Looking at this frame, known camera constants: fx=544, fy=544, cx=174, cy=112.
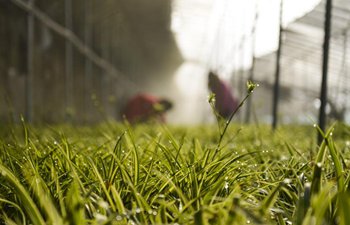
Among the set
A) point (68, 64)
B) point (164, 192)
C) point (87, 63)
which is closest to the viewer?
point (164, 192)

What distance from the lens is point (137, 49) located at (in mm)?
18375

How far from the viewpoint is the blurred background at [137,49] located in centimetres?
471

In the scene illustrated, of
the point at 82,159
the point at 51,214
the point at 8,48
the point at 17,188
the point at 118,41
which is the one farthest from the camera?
the point at 118,41

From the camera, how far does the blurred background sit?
471 cm

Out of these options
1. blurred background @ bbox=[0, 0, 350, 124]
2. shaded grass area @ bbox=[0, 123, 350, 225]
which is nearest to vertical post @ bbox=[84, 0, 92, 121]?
blurred background @ bbox=[0, 0, 350, 124]

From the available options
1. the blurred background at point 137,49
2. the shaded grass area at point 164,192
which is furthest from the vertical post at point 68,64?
the shaded grass area at point 164,192

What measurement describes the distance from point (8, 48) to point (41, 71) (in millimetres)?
1285

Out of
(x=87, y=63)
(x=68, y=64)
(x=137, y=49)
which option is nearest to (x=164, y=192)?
(x=68, y=64)

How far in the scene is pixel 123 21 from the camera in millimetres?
12484

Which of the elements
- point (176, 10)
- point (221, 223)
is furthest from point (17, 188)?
point (176, 10)

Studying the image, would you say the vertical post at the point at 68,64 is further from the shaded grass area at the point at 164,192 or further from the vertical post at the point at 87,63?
the shaded grass area at the point at 164,192

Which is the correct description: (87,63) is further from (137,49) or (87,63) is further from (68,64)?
(137,49)

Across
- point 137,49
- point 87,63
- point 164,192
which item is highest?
point 164,192

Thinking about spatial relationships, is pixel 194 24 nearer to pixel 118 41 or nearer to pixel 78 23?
pixel 118 41
